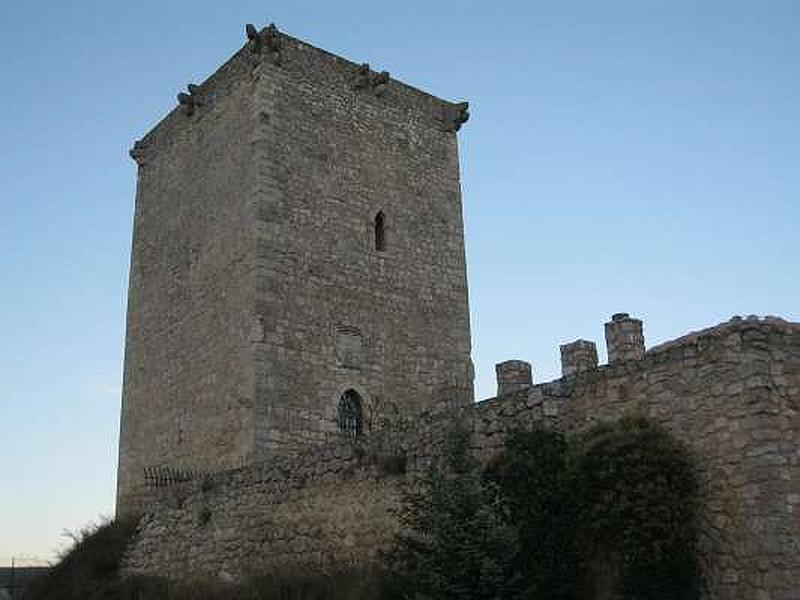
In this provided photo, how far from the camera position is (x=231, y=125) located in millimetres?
17969

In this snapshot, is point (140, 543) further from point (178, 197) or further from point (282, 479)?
point (178, 197)

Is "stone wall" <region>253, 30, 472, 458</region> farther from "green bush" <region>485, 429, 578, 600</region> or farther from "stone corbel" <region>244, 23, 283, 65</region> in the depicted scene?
"green bush" <region>485, 429, 578, 600</region>

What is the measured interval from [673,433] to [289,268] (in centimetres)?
933

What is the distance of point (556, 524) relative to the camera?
27.8 ft

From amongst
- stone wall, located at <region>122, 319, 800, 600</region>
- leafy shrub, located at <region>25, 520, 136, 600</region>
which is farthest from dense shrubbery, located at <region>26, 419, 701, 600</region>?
leafy shrub, located at <region>25, 520, 136, 600</region>

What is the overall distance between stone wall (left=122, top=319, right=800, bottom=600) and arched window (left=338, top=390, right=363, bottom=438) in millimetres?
3847

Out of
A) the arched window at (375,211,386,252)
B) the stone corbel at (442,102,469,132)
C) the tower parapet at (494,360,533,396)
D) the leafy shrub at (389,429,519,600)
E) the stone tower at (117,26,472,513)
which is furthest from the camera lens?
the stone corbel at (442,102,469,132)

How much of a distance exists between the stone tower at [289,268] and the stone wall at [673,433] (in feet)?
10.7

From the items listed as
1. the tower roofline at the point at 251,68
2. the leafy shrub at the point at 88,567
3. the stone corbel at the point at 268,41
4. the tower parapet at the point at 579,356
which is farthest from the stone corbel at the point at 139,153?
the tower parapet at the point at 579,356

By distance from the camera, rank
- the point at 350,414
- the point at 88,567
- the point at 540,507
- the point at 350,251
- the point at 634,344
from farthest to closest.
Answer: the point at 350,251
the point at 350,414
the point at 88,567
the point at 634,344
the point at 540,507

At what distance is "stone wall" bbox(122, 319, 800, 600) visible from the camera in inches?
303

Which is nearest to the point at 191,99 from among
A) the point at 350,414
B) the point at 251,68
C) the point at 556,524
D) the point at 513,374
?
the point at 251,68

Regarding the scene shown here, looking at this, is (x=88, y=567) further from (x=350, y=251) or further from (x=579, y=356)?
(x=579, y=356)

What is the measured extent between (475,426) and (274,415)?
243 inches
